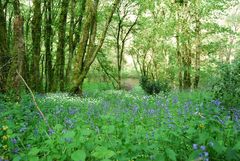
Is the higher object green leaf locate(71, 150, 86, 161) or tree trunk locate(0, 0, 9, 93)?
tree trunk locate(0, 0, 9, 93)

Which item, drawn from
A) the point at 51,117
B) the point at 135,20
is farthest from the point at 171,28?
the point at 51,117

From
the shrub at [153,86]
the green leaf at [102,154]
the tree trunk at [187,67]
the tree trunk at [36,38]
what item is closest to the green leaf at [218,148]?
the green leaf at [102,154]

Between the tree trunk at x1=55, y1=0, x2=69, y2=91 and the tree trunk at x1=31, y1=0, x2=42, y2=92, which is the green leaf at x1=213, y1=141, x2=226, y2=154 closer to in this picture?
the tree trunk at x1=31, y1=0, x2=42, y2=92

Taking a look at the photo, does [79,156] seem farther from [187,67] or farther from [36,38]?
[187,67]

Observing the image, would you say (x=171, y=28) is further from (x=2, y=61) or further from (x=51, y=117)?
(x=51, y=117)

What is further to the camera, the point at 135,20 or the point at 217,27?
the point at 135,20

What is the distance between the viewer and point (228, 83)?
476 inches

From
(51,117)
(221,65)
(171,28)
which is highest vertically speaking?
(171,28)

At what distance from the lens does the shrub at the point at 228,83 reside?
11508 millimetres

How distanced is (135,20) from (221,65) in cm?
3254

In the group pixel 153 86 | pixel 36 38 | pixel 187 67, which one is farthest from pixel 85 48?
pixel 187 67

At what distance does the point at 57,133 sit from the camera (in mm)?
4848

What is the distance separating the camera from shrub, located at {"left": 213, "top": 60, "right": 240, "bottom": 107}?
11508 millimetres

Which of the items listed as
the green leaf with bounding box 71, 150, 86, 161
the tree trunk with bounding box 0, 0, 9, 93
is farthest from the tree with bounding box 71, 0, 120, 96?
the green leaf with bounding box 71, 150, 86, 161
